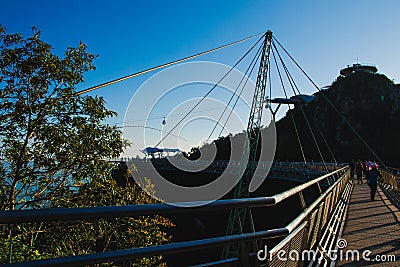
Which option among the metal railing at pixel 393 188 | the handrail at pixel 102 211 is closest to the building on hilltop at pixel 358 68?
the metal railing at pixel 393 188

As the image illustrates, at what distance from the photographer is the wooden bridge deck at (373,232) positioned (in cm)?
459

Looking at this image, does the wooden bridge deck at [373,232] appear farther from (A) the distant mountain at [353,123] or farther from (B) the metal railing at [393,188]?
(A) the distant mountain at [353,123]

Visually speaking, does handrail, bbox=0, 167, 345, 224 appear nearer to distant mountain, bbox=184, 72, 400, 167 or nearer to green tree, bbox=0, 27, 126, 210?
green tree, bbox=0, 27, 126, 210

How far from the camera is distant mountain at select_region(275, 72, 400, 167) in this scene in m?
62.4

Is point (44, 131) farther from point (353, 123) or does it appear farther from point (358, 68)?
point (358, 68)

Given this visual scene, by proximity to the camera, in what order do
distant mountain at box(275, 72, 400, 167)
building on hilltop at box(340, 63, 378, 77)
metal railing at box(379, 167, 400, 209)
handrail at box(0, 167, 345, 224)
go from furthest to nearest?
1. building on hilltop at box(340, 63, 378, 77)
2. distant mountain at box(275, 72, 400, 167)
3. metal railing at box(379, 167, 400, 209)
4. handrail at box(0, 167, 345, 224)

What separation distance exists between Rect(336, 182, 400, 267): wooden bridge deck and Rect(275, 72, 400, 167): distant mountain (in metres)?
54.2

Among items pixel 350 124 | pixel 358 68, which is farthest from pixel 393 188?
pixel 358 68

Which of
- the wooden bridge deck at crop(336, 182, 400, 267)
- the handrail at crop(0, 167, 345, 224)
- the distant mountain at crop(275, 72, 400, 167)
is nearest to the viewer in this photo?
the handrail at crop(0, 167, 345, 224)

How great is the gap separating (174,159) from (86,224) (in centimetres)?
5968

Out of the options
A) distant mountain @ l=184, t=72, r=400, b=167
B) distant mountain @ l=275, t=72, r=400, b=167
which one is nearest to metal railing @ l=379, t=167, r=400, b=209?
distant mountain @ l=275, t=72, r=400, b=167

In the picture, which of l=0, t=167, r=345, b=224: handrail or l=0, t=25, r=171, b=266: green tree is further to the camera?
l=0, t=25, r=171, b=266: green tree

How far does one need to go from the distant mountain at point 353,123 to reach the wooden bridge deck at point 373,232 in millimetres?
54179

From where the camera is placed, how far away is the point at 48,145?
5.95 m
